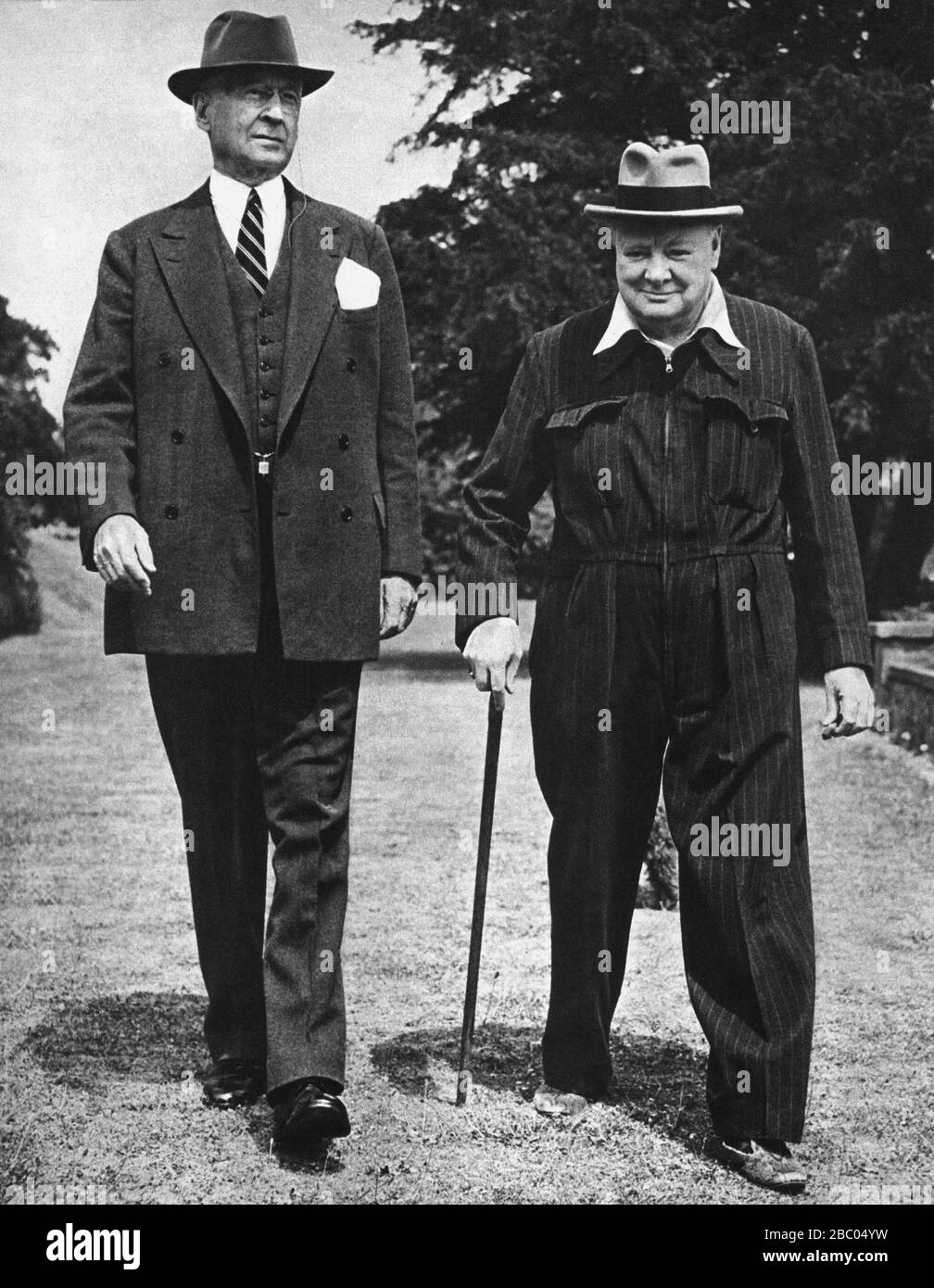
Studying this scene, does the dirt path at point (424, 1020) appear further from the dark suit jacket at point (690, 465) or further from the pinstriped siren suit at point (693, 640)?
the dark suit jacket at point (690, 465)

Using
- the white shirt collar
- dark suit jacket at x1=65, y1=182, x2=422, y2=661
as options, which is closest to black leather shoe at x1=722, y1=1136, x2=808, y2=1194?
dark suit jacket at x1=65, y1=182, x2=422, y2=661

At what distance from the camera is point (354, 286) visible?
174 inches

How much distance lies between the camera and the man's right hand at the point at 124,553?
164 inches

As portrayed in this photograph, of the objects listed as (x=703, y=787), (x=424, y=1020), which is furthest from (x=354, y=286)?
(x=424, y=1020)

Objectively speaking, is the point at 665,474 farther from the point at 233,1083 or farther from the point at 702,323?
the point at 233,1083

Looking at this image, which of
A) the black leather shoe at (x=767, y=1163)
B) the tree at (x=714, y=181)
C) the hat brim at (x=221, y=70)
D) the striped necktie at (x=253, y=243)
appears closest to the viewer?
the black leather shoe at (x=767, y=1163)

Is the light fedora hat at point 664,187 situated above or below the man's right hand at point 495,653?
above

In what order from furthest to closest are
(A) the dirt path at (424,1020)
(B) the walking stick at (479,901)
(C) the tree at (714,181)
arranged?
(C) the tree at (714,181), (B) the walking stick at (479,901), (A) the dirt path at (424,1020)

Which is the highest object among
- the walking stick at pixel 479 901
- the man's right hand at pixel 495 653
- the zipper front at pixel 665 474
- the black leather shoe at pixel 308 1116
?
the zipper front at pixel 665 474

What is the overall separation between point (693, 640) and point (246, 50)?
1.67m

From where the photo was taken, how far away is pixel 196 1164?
4.15 metres

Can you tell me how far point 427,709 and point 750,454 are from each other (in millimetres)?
10994

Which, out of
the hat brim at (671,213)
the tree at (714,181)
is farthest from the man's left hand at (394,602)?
the tree at (714,181)
